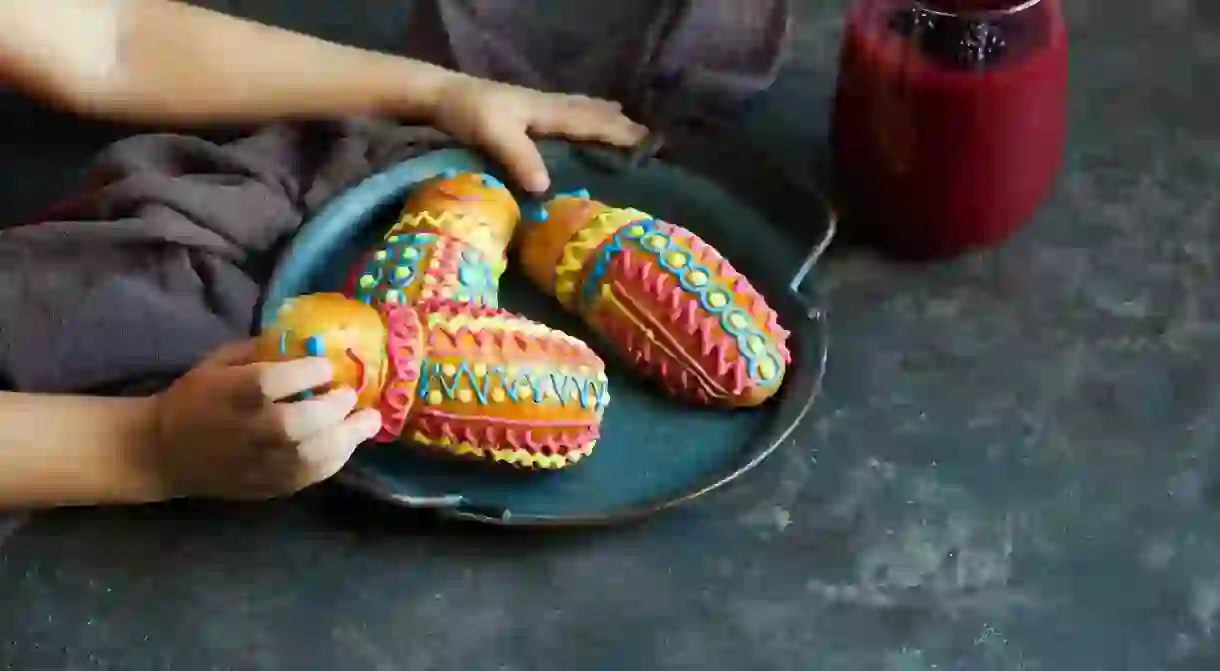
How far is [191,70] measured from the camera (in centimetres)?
67

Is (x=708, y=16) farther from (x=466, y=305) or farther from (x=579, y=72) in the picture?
(x=466, y=305)

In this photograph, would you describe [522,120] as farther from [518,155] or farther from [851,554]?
[851,554]

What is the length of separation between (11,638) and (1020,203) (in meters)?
0.48

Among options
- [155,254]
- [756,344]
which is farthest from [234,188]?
[756,344]

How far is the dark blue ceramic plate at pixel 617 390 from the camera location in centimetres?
52

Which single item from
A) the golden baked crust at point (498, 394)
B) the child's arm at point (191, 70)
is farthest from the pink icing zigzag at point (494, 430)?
the child's arm at point (191, 70)

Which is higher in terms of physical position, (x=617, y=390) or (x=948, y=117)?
(x=948, y=117)

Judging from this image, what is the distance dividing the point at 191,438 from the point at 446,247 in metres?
0.13

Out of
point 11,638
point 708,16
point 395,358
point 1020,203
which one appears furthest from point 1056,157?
point 11,638

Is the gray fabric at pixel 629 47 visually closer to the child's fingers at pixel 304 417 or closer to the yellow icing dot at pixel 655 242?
the yellow icing dot at pixel 655 242

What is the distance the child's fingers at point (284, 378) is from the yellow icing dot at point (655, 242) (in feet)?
0.51

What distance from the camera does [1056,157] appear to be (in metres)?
0.61

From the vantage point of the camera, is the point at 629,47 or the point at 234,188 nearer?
the point at 234,188

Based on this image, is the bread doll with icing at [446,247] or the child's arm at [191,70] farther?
the child's arm at [191,70]
